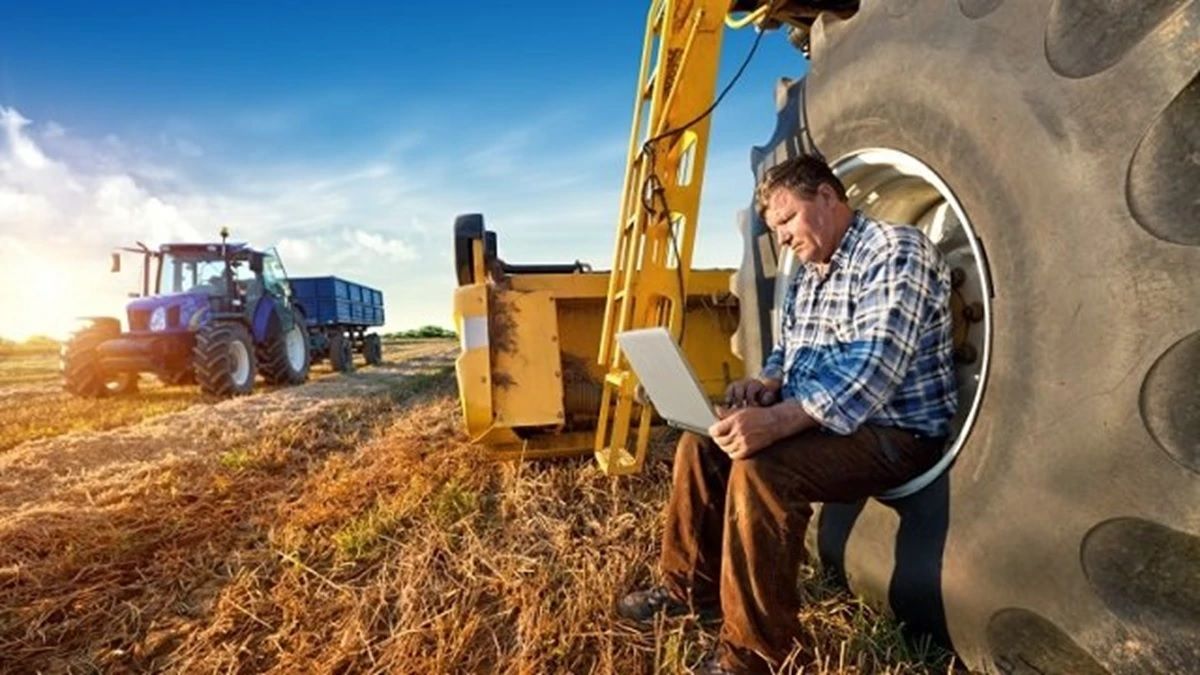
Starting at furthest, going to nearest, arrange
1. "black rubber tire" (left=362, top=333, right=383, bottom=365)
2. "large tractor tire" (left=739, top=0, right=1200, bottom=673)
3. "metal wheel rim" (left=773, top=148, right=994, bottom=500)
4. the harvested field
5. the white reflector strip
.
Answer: "black rubber tire" (left=362, top=333, right=383, bottom=365), the white reflector strip, the harvested field, "metal wheel rim" (left=773, top=148, right=994, bottom=500), "large tractor tire" (left=739, top=0, right=1200, bottom=673)

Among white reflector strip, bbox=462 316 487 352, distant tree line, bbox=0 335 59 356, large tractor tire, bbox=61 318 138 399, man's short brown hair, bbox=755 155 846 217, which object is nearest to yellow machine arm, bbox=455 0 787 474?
white reflector strip, bbox=462 316 487 352

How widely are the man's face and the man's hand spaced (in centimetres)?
47

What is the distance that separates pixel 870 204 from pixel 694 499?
1175mm

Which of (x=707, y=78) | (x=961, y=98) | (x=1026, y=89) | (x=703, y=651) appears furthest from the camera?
(x=707, y=78)

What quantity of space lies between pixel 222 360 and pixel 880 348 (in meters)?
9.14

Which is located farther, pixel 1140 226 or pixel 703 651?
pixel 703 651

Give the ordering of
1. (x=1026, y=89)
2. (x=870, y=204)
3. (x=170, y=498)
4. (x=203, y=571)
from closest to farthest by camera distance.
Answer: (x=1026, y=89) → (x=870, y=204) → (x=203, y=571) → (x=170, y=498)

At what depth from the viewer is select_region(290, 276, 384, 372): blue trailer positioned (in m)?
15.1

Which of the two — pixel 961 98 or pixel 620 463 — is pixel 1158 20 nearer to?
pixel 961 98

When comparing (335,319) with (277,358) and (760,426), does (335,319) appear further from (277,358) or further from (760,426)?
(760,426)

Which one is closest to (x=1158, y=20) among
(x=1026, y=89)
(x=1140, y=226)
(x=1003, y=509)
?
(x=1026, y=89)

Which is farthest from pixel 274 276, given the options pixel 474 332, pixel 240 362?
pixel 474 332

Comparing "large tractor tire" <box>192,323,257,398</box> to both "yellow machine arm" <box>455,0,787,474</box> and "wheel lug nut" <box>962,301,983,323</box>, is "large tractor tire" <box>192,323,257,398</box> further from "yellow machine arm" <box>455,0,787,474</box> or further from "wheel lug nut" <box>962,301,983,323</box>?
"wheel lug nut" <box>962,301,983,323</box>

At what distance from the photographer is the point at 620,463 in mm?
3402
